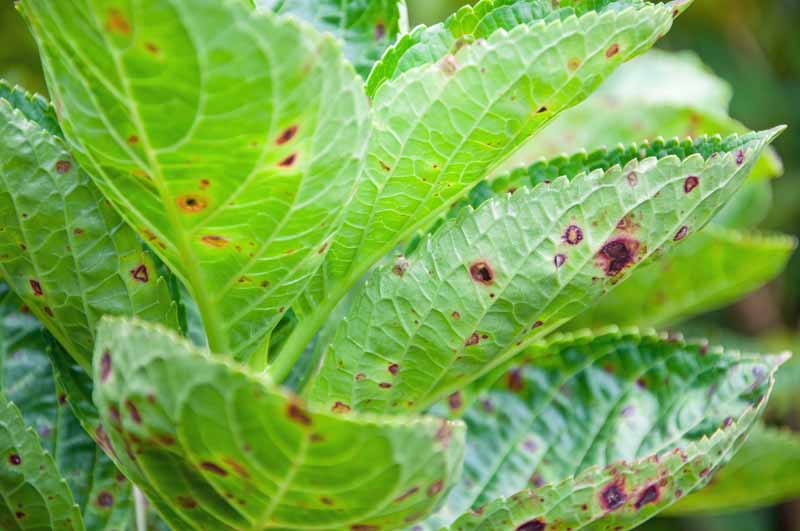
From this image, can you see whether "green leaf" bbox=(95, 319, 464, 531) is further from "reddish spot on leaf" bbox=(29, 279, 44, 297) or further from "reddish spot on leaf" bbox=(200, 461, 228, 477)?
"reddish spot on leaf" bbox=(29, 279, 44, 297)

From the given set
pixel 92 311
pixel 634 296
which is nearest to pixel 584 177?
pixel 92 311

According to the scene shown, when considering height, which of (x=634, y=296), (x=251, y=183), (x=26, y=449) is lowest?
(x=26, y=449)

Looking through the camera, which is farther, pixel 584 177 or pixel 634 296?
pixel 634 296

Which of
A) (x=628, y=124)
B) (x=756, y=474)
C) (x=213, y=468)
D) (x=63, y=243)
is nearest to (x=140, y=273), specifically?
(x=63, y=243)

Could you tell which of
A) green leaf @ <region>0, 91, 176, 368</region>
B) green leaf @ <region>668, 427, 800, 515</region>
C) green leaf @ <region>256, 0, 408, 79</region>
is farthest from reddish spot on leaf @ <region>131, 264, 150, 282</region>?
green leaf @ <region>668, 427, 800, 515</region>

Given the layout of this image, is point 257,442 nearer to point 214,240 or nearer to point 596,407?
point 214,240

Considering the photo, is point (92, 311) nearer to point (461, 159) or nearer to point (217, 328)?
point (217, 328)

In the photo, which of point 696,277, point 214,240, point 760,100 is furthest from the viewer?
point 760,100
